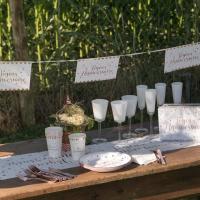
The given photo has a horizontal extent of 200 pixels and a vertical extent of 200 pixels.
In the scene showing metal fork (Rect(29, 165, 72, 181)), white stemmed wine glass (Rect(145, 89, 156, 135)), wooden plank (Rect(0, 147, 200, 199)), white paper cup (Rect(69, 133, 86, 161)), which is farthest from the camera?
white stemmed wine glass (Rect(145, 89, 156, 135))

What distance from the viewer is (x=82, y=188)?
2787 millimetres

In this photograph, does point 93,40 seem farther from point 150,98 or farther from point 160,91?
point 150,98

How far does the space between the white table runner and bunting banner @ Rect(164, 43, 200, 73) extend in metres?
0.55

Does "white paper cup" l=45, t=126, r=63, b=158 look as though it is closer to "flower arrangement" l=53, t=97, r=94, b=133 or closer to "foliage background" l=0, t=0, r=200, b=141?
"flower arrangement" l=53, t=97, r=94, b=133

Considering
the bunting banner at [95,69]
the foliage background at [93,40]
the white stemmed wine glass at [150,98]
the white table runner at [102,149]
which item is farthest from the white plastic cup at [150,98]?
the foliage background at [93,40]

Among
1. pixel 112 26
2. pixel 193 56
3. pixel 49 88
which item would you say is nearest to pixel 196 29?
pixel 112 26

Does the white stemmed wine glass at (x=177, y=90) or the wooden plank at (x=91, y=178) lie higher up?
the white stemmed wine glass at (x=177, y=90)

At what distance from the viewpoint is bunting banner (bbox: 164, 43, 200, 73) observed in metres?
3.57

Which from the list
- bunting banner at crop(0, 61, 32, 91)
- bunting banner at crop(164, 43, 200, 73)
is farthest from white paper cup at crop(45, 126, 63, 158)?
bunting banner at crop(164, 43, 200, 73)

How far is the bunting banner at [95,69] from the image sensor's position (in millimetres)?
3349

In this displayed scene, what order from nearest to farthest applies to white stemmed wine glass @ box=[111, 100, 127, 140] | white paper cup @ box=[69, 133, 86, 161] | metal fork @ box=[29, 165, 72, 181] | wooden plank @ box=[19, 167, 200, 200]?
1. metal fork @ box=[29, 165, 72, 181]
2. wooden plank @ box=[19, 167, 200, 200]
3. white paper cup @ box=[69, 133, 86, 161]
4. white stemmed wine glass @ box=[111, 100, 127, 140]

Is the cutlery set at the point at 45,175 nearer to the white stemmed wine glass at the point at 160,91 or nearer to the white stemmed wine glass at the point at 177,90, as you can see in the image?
the white stemmed wine glass at the point at 160,91

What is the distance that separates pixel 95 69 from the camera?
11.1 ft

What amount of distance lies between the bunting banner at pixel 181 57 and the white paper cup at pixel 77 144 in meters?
0.91
